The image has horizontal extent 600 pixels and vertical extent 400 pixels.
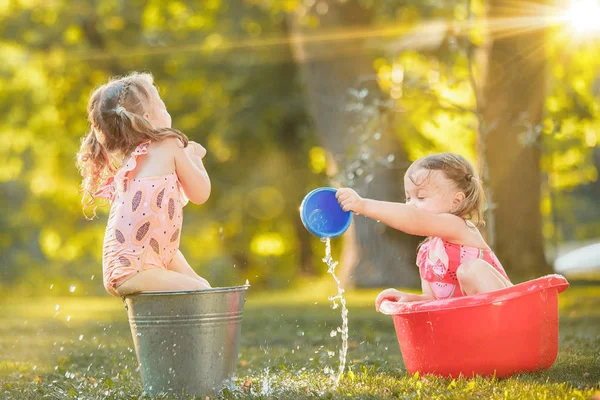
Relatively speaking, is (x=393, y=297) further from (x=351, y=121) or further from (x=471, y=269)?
(x=351, y=121)

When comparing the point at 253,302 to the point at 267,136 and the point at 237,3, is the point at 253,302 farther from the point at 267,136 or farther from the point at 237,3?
the point at 237,3

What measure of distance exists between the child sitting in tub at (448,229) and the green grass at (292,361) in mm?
412

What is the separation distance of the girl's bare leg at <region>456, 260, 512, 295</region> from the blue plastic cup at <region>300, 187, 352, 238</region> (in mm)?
538

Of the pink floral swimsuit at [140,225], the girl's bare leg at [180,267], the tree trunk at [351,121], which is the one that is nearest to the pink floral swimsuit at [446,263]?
the girl's bare leg at [180,267]

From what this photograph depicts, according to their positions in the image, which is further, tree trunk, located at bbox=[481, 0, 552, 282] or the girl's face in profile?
tree trunk, located at bbox=[481, 0, 552, 282]

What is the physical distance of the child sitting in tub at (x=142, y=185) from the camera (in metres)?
3.74

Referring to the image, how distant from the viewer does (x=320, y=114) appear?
12258 mm

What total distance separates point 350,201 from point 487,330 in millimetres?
775

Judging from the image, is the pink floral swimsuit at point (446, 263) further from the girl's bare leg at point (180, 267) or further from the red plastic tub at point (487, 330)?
the girl's bare leg at point (180, 267)

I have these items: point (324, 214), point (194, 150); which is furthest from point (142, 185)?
point (324, 214)

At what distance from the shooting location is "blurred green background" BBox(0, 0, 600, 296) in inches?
401

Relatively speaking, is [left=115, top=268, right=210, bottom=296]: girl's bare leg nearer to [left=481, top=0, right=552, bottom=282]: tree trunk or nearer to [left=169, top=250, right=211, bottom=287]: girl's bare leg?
[left=169, top=250, right=211, bottom=287]: girl's bare leg

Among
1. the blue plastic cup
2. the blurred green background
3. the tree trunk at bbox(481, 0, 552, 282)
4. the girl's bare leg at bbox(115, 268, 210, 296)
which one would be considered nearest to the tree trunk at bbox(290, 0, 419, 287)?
the blurred green background

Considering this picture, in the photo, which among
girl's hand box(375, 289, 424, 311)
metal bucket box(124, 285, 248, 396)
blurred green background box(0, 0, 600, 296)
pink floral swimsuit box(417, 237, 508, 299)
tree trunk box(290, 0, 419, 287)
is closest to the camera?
metal bucket box(124, 285, 248, 396)
